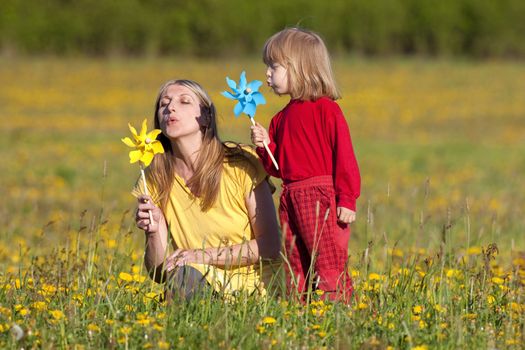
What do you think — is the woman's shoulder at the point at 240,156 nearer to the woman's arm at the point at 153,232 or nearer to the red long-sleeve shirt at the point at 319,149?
the red long-sleeve shirt at the point at 319,149

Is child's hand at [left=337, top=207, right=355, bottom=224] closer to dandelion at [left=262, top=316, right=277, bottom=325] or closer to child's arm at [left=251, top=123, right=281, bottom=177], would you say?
child's arm at [left=251, top=123, right=281, bottom=177]

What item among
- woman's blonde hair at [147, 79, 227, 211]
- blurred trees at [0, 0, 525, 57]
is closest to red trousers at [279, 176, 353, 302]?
woman's blonde hair at [147, 79, 227, 211]

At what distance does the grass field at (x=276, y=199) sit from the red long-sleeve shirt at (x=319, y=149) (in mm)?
196

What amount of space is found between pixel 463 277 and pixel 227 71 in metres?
31.0

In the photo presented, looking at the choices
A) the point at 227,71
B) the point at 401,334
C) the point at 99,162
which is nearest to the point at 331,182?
the point at 401,334

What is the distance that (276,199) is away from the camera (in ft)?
31.7

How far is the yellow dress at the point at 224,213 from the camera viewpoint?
4.32 meters

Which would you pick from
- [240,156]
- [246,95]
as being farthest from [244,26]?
[246,95]

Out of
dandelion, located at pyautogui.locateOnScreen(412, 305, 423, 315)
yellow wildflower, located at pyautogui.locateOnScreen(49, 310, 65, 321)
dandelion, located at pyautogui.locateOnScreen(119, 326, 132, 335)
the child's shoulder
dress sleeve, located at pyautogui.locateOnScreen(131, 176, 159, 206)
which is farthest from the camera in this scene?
dress sleeve, located at pyautogui.locateOnScreen(131, 176, 159, 206)

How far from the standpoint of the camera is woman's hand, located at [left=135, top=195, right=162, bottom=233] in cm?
402

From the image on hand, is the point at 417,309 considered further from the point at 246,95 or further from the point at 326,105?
the point at 246,95

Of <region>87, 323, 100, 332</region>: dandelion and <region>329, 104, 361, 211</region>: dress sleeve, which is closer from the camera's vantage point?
<region>87, 323, 100, 332</region>: dandelion

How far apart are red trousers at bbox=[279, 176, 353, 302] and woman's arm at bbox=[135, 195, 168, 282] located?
514 millimetres

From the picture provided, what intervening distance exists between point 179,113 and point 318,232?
0.78m
